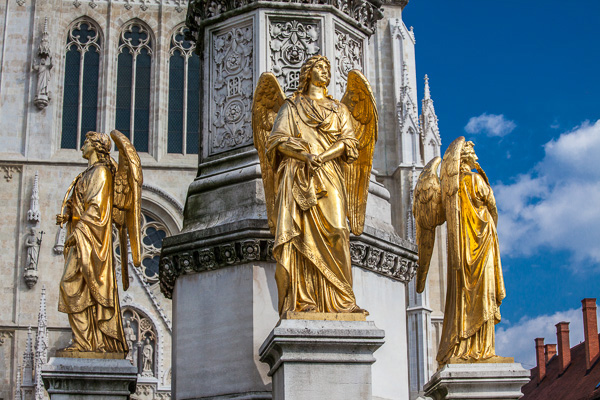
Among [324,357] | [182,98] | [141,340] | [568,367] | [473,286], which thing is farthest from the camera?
[568,367]

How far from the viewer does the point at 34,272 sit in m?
28.8

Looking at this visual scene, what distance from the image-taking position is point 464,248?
8648 millimetres

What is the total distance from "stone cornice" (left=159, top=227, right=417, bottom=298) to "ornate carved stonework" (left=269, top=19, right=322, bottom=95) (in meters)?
1.50

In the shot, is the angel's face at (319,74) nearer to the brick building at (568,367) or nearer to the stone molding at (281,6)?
the stone molding at (281,6)

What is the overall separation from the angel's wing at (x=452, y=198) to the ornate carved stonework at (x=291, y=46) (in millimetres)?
1529

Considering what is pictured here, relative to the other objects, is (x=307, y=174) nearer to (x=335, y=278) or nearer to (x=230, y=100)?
(x=335, y=278)

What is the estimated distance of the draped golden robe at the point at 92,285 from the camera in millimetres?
8539

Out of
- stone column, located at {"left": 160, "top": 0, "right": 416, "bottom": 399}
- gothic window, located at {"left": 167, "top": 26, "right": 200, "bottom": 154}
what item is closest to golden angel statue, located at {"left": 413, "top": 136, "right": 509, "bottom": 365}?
stone column, located at {"left": 160, "top": 0, "right": 416, "bottom": 399}

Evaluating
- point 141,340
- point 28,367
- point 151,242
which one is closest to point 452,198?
point 28,367

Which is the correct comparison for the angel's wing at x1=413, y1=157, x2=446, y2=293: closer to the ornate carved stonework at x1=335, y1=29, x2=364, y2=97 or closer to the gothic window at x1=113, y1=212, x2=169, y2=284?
the ornate carved stonework at x1=335, y1=29, x2=364, y2=97

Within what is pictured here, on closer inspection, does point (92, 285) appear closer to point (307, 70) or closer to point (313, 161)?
point (313, 161)

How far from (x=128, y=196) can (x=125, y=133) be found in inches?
878

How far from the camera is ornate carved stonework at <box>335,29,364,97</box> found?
9.41m

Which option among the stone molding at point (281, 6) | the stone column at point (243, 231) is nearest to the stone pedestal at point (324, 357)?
the stone column at point (243, 231)
